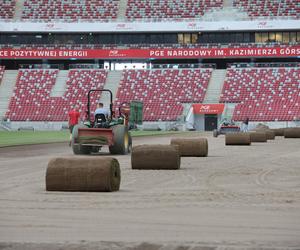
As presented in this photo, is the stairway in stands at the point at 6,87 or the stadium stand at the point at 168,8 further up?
the stadium stand at the point at 168,8

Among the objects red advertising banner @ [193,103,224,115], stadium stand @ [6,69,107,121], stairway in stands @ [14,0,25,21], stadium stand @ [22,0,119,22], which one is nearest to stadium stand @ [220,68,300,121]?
red advertising banner @ [193,103,224,115]

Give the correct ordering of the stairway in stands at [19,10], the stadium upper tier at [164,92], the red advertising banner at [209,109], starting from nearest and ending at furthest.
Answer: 1. the stadium upper tier at [164,92]
2. the red advertising banner at [209,109]
3. the stairway in stands at [19,10]

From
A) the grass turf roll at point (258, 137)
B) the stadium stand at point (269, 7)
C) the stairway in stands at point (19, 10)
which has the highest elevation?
the grass turf roll at point (258, 137)

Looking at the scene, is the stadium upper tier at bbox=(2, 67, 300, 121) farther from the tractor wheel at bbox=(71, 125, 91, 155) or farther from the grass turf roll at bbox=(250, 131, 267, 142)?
the tractor wheel at bbox=(71, 125, 91, 155)

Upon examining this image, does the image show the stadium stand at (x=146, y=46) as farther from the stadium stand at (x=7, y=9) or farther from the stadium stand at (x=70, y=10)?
the stadium stand at (x=7, y=9)

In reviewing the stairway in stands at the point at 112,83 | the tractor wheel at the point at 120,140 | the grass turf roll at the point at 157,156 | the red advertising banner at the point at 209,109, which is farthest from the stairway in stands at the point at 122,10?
the grass turf roll at the point at 157,156

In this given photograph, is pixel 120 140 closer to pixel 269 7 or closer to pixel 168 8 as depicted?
pixel 269 7

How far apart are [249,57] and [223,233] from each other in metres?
69.3

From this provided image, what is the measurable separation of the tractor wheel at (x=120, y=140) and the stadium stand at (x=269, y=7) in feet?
185

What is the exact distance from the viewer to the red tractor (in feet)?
70.3

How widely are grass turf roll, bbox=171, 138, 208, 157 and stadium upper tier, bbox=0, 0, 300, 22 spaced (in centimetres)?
5619

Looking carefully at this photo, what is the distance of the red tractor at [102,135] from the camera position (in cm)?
2142

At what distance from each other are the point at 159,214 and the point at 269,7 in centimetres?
7043

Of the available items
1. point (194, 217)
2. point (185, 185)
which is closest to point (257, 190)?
point (185, 185)
